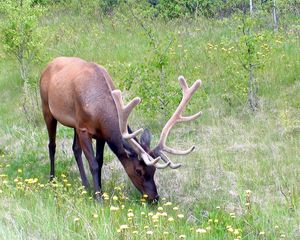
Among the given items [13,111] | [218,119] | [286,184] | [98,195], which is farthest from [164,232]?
[13,111]

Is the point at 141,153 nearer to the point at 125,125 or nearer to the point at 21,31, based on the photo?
the point at 125,125

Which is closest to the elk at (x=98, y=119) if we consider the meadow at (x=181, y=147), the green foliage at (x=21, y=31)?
the meadow at (x=181, y=147)

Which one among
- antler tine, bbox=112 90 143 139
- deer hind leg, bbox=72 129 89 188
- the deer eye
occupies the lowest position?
deer hind leg, bbox=72 129 89 188

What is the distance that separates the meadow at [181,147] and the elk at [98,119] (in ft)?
1.08

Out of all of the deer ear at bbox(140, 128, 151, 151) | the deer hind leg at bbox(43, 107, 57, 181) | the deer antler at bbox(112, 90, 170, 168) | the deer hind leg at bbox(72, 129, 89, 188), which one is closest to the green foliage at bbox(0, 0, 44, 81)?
the deer hind leg at bbox(43, 107, 57, 181)

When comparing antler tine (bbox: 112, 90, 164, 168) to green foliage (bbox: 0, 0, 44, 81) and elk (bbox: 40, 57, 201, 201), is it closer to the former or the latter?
elk (bbox: 40, 57, 201, 201)

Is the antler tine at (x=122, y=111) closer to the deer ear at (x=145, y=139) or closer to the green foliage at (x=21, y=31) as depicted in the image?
the deer ear at (x=145, y=139)

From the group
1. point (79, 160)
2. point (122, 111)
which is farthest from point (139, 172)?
point (79, 160)

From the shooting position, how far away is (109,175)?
9148 millimetres

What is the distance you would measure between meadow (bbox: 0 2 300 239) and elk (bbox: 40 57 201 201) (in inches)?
12.9

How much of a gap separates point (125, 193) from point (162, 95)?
2.95 m

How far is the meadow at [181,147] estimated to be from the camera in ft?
20.6

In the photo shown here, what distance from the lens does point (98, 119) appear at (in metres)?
8.25

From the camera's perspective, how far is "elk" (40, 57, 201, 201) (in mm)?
7777
